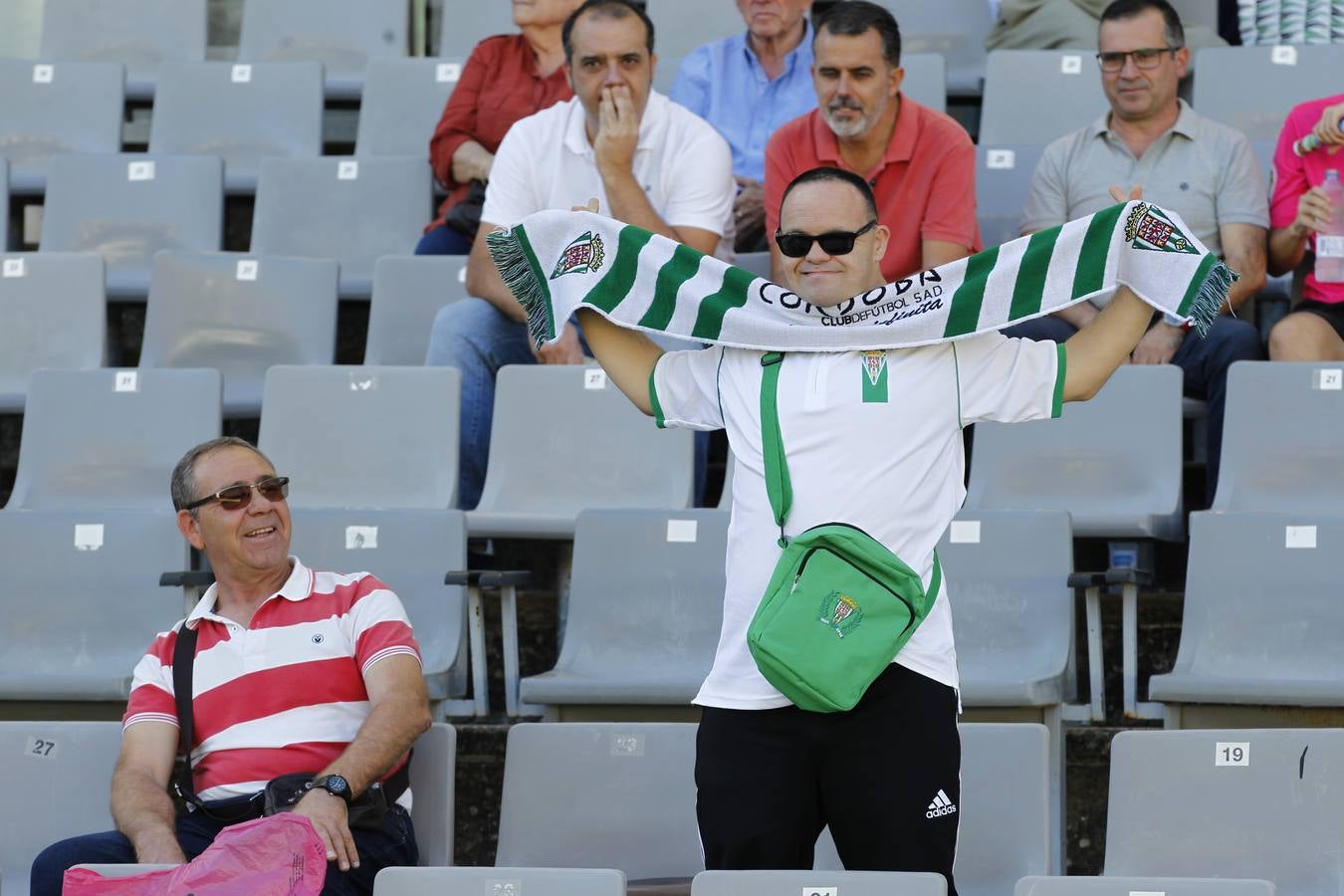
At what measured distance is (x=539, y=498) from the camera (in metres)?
4.46

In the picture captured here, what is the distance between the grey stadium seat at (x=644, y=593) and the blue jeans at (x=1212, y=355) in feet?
3.70

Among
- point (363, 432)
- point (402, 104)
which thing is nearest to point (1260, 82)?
point (402, 104)

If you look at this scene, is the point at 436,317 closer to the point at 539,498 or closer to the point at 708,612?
the point at 539,498

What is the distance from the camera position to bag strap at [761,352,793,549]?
260 cm

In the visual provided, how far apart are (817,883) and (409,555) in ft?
5.97

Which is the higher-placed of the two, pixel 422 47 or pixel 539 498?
pixel 422 47

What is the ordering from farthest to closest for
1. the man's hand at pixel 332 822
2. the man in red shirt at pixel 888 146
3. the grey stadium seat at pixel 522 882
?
the man in red shirt at pixel 888 146
the man's hand at pixel 332 822
the grey stadium seat at pixel 522 882

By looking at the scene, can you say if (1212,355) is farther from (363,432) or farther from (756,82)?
(363,432)

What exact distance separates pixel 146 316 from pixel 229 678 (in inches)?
95.1

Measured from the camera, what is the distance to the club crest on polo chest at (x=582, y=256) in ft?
9.56

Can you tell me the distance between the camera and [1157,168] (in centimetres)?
495

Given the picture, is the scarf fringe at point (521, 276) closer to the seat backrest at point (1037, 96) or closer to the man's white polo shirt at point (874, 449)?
the man's white polo shirt at point (874, 449)

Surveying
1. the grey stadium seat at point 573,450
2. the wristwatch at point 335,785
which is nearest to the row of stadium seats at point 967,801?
the wristwatch at point 335,785

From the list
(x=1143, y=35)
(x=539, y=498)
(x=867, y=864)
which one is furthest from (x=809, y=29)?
(x=867, y=864)
